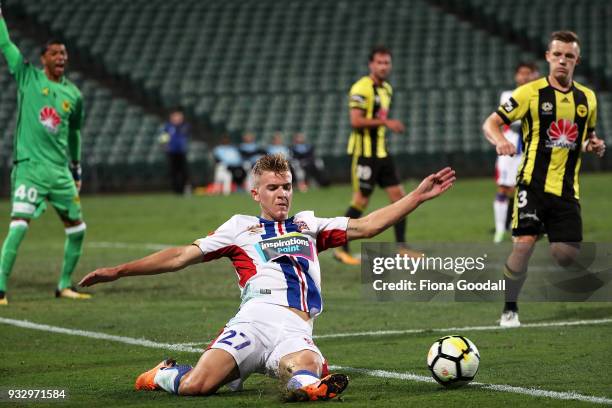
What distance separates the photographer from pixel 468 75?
33.1 m

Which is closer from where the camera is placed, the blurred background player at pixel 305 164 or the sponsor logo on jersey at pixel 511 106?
the sponsor logo on jersey at pixel 511 106

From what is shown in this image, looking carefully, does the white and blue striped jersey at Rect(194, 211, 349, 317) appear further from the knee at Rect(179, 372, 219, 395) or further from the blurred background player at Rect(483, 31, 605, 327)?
the blurred background player at Rect(483, 31, 605, 327)

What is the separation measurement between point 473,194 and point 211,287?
A: 44.8ft

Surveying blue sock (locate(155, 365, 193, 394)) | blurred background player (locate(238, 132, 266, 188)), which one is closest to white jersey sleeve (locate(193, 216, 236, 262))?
blue sock (locate(155, 365, 193, 394))

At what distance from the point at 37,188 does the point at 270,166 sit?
4822 millimetres

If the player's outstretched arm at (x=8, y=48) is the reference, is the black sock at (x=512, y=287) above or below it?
below

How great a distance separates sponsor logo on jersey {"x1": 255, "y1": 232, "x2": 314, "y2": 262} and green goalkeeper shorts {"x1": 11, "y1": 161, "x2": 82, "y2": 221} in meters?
4.72

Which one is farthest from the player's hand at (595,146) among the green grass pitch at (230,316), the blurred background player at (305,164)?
the blurred background player at (305,164)

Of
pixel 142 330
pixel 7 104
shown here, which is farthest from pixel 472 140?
pixel 142 330

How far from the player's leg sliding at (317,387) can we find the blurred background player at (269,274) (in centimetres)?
6

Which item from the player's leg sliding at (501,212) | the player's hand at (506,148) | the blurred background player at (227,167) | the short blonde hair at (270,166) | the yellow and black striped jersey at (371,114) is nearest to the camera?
the short blonde hair at (270,166)

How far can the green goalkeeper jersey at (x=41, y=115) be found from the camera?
1043cm

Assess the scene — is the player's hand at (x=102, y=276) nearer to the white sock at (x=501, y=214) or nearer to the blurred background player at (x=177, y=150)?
the white sock at (x=501, y=214)

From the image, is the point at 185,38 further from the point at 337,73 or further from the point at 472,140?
the point at 472,140
